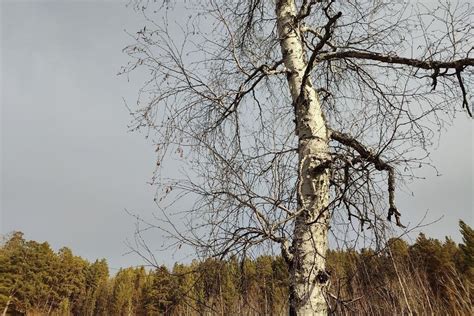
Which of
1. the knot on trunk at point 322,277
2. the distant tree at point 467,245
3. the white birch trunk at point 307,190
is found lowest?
the knot on trunk at point 322,277

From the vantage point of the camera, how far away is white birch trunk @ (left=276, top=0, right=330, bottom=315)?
1.91m

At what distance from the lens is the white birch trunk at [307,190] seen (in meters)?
1.91

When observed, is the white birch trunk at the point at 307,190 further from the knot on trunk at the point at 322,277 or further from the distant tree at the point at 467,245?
the distant tree at the point at 467,245

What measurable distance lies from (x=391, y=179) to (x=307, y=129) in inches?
24.8

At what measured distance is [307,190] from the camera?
219cm

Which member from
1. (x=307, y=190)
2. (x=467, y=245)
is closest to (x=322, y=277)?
(x=307, y=190)

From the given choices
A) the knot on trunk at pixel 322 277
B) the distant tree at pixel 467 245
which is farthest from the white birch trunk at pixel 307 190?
the distant tree at pixel 467 245

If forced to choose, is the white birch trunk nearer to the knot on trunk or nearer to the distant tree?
the knot on trunk

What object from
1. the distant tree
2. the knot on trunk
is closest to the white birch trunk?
the knot on trunk

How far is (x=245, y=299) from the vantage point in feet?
7.27

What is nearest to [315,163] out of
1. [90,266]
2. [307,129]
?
[307,129]

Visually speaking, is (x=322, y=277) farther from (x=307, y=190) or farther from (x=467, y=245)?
(x=467, y=245)

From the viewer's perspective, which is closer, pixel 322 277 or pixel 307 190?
pixel 322 277

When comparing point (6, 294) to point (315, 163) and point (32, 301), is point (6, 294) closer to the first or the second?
point (32, 301)
